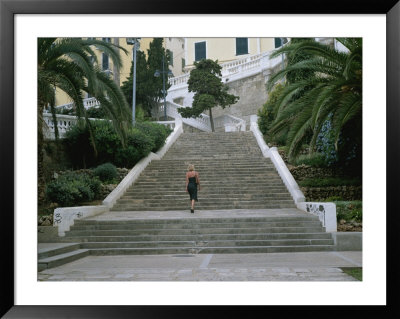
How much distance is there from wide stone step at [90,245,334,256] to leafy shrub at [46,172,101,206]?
3.85m

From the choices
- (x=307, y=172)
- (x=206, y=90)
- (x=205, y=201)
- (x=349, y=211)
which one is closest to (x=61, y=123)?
(x=205, y=201)

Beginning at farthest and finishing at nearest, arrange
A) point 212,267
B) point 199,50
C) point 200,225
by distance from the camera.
→ point 199,50 < point 200,225 < point 212,267

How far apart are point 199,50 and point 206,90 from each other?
10.7 meters

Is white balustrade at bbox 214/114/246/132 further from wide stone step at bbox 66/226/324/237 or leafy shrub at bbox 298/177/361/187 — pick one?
wide stone step at bbox 66/226/324/237

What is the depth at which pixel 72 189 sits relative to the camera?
15.6 m

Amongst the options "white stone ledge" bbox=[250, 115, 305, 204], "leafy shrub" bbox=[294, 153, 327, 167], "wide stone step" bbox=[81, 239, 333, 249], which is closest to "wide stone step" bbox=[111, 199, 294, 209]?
"white stone ledge" bbox=[250, 115, 305, 204]

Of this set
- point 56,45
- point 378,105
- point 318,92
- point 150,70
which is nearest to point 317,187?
point 318,92

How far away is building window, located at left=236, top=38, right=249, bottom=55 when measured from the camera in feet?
137

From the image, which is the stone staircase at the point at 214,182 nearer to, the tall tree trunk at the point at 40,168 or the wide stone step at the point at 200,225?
the tall tree trunk at the point at 40,168

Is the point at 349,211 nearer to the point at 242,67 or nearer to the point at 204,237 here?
the point at 204,237

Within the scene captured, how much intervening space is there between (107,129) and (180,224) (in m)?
7.65

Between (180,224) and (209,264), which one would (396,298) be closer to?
(209,264)

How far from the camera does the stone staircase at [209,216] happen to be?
12134 mm

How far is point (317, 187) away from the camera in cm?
1752
